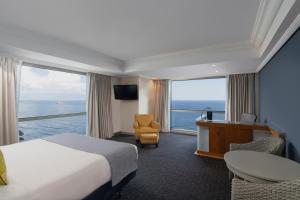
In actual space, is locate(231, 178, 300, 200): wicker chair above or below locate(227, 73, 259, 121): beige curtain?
below

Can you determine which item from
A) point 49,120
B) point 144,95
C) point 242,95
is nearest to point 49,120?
point 49,120

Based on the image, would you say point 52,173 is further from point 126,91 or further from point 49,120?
point 126,91

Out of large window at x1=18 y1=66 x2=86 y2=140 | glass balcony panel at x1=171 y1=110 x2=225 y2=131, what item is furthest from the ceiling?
glass balcony panel at x1=171 y1=110 x2=225 y2=131

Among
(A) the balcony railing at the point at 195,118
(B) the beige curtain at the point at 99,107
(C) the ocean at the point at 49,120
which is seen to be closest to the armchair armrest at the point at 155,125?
(A) the balcony railing at the point at 195,118

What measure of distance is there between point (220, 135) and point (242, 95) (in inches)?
75.6

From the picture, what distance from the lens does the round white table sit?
1466 mm

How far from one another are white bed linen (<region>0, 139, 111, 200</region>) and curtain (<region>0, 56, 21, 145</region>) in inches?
46.3

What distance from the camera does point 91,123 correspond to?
197 inches

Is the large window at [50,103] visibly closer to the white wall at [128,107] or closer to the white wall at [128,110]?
the white wall at [128,107]

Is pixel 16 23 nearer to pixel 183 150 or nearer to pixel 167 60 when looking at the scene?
pixel 167 60

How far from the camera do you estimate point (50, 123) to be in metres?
4.45

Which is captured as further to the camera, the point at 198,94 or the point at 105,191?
the point at 198,94

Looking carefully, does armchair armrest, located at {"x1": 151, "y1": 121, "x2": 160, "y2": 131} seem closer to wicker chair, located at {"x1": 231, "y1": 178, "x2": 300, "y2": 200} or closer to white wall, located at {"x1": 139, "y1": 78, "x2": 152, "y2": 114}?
white wall, located at {"x1": 139, "y1": 78, "x2": 152, "y2": 114}

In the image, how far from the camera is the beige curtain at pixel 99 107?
499 centimetres
